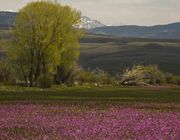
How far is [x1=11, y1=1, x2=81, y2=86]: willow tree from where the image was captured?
8769cm

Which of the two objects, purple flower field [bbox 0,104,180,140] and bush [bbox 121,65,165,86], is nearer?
purple flower field [bbox 0,104,180,140]

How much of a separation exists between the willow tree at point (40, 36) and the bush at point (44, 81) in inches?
119

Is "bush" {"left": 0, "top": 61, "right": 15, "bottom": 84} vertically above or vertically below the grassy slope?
below

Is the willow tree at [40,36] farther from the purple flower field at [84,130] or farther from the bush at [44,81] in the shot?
the purple flower field at [84,130]

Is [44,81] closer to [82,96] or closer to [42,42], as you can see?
[42,42]

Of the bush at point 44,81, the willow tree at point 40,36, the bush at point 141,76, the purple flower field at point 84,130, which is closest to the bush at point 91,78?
the bush at point 141,76

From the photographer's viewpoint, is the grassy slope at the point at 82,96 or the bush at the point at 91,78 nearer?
the grassy slope at the point at 82,96

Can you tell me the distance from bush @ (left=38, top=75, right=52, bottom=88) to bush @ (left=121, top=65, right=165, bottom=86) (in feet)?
83.6

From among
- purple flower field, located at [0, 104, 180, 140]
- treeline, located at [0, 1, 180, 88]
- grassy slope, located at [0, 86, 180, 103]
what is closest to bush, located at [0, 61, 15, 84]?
treeline, located at [0, 1, 180, 88]

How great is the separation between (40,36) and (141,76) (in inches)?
1024

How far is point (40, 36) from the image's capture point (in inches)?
3442

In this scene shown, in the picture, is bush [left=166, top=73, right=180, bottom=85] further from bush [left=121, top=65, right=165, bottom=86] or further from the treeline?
the treeline

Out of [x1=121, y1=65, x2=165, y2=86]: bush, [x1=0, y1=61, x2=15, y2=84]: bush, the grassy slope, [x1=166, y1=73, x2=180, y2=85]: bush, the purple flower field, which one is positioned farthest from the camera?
[x1=166, y1=73, x2=180, y2=85]: bush

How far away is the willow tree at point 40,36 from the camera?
3452 inches
